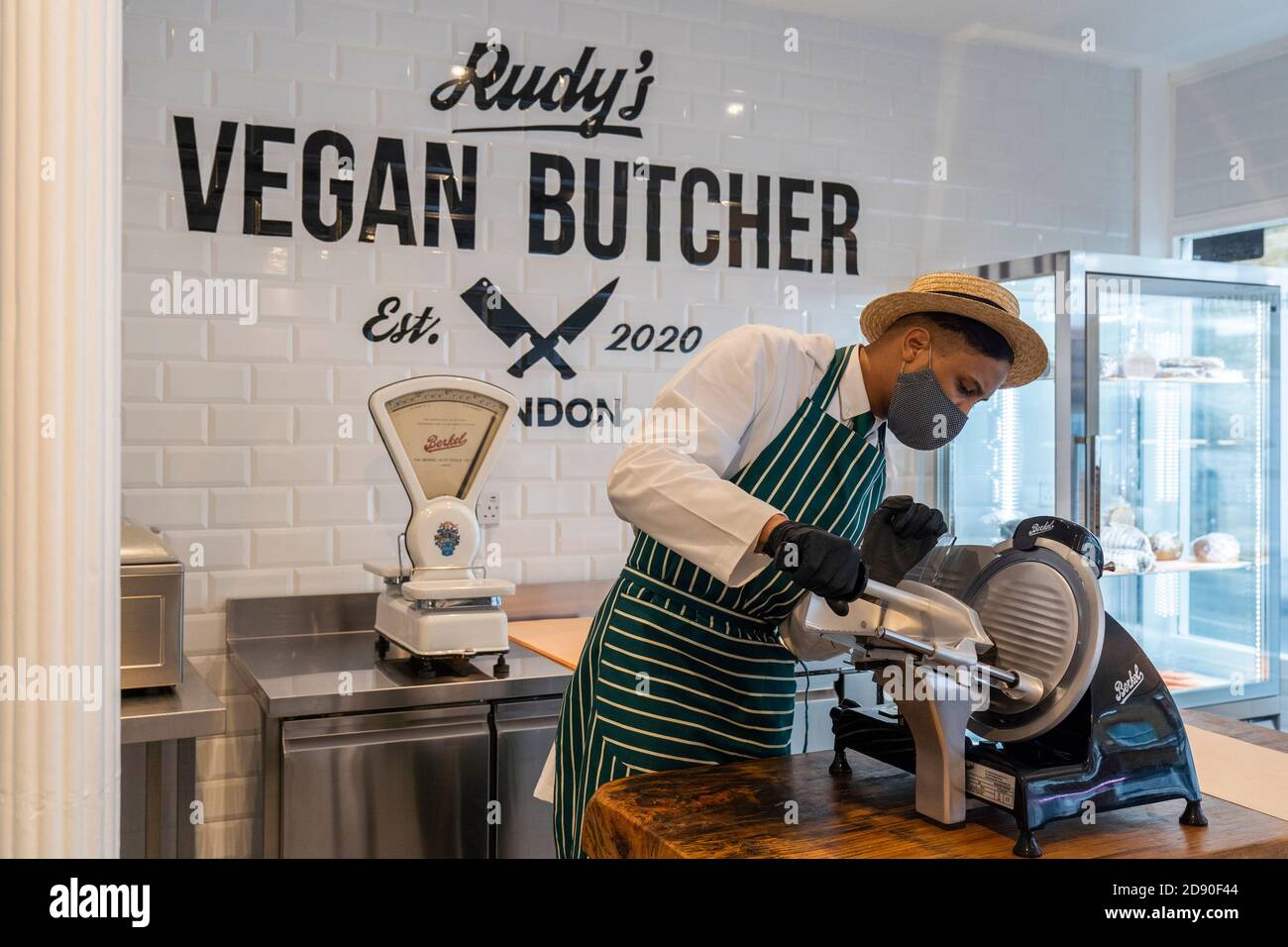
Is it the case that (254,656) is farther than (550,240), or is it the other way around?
(550,240)

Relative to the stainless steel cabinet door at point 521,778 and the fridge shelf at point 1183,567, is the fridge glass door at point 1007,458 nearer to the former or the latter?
the fridge shelf at point 1183,567

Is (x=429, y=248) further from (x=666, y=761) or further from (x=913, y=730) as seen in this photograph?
(x=913, y=730)

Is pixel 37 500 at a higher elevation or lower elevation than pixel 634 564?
higher

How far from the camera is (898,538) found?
1.79 m

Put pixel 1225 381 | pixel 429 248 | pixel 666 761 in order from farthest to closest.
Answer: pixel 1225 381, pixel 429 248, pixel 666 761

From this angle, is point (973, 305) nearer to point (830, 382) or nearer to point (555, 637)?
point (830, 382)

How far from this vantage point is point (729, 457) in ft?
6.49

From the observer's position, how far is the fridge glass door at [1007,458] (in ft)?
13.6

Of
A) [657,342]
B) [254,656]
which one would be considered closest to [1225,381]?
[657,342]

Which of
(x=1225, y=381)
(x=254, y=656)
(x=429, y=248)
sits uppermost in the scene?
(x=429, y=248)

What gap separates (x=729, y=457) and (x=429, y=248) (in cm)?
183

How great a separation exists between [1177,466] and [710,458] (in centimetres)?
309

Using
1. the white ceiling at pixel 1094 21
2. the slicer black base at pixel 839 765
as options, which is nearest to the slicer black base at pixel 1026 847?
the slicer black base at pixel 839 765

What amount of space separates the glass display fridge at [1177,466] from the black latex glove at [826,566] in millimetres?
2649
